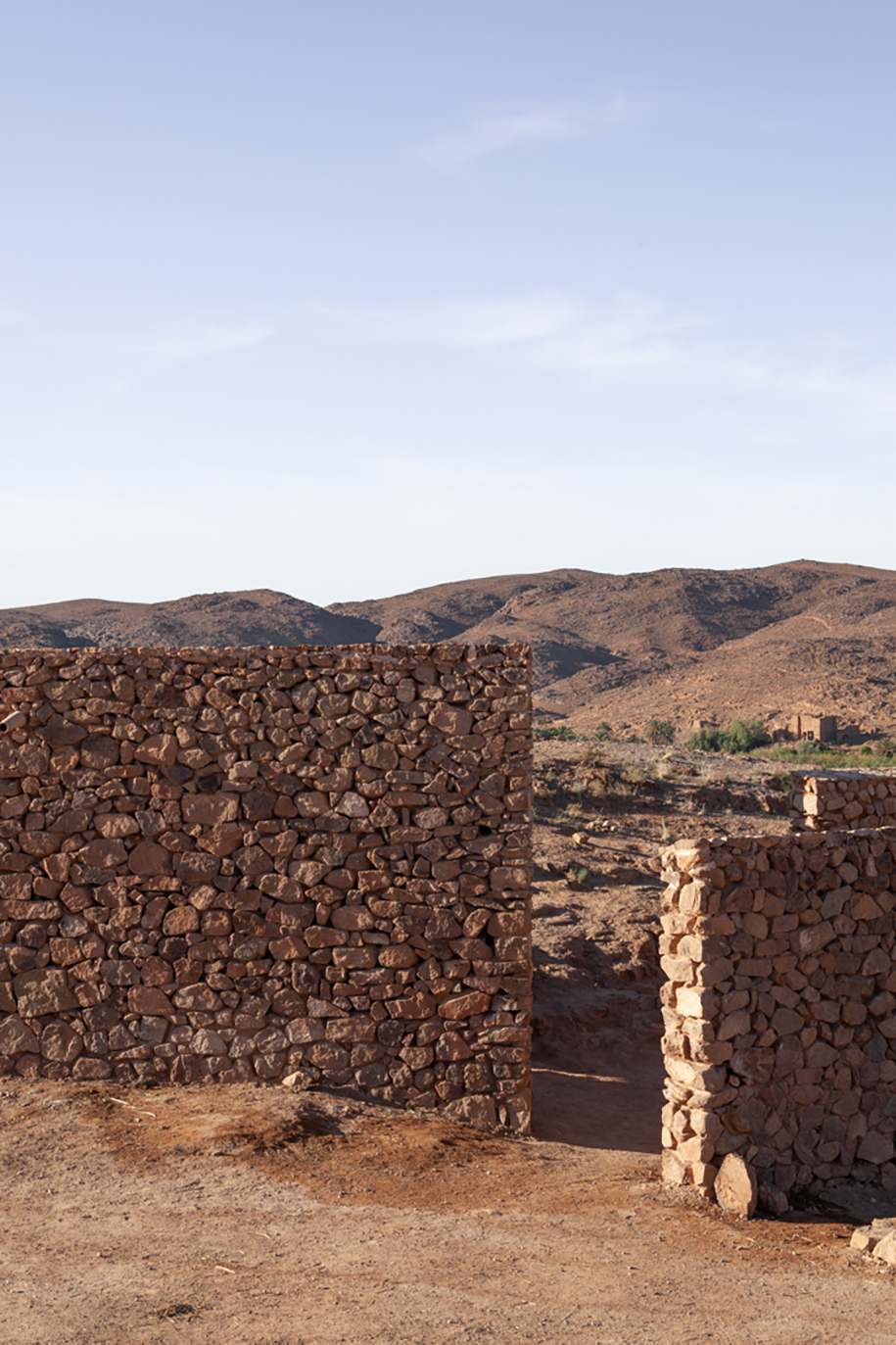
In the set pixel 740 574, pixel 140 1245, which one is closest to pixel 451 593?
pixel 740 574

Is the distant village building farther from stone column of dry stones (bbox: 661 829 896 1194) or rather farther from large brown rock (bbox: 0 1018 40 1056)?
large brown rock (bbox: 0 1018 40 1056)

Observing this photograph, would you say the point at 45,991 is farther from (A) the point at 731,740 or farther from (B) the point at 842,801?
(A) the point at 731,740

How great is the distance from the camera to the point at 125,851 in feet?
29.1

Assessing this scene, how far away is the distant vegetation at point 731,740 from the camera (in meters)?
30.6

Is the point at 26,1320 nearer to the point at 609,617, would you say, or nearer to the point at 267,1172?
the point at 267,1172

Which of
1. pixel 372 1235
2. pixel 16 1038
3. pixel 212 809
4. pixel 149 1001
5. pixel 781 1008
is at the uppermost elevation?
pixel 212 809

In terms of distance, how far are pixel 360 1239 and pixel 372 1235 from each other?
95 millimetres

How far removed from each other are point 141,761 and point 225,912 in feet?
4.47

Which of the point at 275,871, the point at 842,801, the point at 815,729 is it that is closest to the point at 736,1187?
the point at 275,871

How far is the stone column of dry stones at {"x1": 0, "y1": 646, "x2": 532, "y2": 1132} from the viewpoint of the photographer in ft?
28.6

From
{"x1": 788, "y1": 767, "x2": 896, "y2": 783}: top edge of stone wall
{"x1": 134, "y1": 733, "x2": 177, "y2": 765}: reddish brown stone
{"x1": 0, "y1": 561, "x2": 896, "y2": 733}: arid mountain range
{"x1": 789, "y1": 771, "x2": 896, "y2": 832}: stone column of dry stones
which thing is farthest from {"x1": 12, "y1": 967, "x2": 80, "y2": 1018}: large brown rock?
{"x1": 0, "y1": 561, "x2": 896, "y2": 733}: arid mountain range

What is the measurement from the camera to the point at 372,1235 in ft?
21.3

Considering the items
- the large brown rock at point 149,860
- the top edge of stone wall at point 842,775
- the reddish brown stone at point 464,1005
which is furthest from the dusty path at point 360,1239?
the top edge of stone wall at point 842,775

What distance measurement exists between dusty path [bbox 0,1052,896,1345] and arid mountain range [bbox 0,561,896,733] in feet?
97.9
